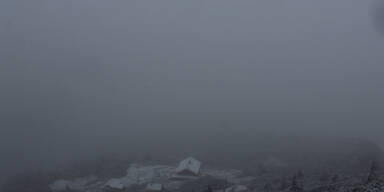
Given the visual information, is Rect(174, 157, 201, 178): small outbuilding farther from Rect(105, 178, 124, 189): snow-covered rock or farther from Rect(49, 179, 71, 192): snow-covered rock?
Rect(49, 179, 71, 192): snow-covered rock

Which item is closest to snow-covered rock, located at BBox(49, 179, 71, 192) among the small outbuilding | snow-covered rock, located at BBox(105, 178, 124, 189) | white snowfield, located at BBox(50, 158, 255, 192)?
white snowfield, located at BBox(50, 158, 255, 192)

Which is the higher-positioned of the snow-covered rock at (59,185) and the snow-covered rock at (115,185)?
the snow-covered rock at (115,185)

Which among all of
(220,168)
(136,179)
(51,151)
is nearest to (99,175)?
(136,179)

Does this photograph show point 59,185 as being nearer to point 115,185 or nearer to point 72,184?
point 72,184

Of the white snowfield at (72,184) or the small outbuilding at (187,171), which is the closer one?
the small outbuilding at (187,171)

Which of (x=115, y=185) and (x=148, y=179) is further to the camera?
(x=148, y=179)

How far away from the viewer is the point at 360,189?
21.2ft

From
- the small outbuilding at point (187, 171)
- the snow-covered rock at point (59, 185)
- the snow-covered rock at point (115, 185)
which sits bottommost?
the snow-covered rock at point (59, 185)

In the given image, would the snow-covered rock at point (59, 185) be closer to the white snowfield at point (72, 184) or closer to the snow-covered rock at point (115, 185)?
the white snowfield at point (72, 184)

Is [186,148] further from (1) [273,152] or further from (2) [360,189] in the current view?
(2) [360,189]

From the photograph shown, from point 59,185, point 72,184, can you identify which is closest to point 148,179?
point 72,184

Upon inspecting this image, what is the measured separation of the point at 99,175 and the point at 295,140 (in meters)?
13.6

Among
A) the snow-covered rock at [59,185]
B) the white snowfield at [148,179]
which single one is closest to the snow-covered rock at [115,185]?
the white snowfield at [148,179]

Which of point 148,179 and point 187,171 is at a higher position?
point 187,171
